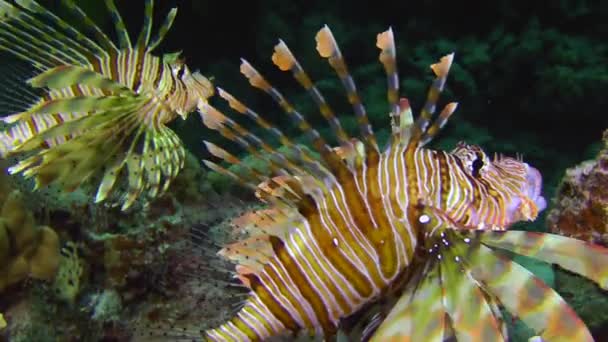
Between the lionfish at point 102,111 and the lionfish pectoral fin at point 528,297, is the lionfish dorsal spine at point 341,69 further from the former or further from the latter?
the lionfish at point 102,111

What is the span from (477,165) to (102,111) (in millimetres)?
1881

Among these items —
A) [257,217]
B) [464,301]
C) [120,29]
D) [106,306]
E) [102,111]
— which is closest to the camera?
[464,301]

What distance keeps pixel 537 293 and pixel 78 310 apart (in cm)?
261

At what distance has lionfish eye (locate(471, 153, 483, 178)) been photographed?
1.69 m

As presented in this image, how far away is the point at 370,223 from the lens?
1.62 meters

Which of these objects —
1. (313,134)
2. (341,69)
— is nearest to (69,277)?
(313,134)

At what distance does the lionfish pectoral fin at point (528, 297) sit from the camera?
1.24m

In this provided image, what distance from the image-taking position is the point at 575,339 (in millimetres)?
1222

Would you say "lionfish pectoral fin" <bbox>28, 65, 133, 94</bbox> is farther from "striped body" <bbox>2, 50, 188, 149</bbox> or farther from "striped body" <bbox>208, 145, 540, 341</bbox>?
"striped body" <bbox>208, 145, 540, 341</bbox>

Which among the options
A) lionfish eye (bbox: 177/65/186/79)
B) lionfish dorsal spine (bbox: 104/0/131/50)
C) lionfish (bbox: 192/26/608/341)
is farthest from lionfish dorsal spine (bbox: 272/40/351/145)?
lionfish dorsal spine (bbox: 104/0/131/50)

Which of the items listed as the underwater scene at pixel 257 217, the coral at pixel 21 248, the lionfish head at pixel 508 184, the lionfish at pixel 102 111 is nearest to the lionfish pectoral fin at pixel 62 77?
the underwater scene at pixel 257 217

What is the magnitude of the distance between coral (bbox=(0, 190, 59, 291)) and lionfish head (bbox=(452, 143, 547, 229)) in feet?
7.76

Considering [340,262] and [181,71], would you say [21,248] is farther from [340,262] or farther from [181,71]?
[340,262]

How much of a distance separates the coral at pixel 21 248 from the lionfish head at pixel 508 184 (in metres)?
2.37
